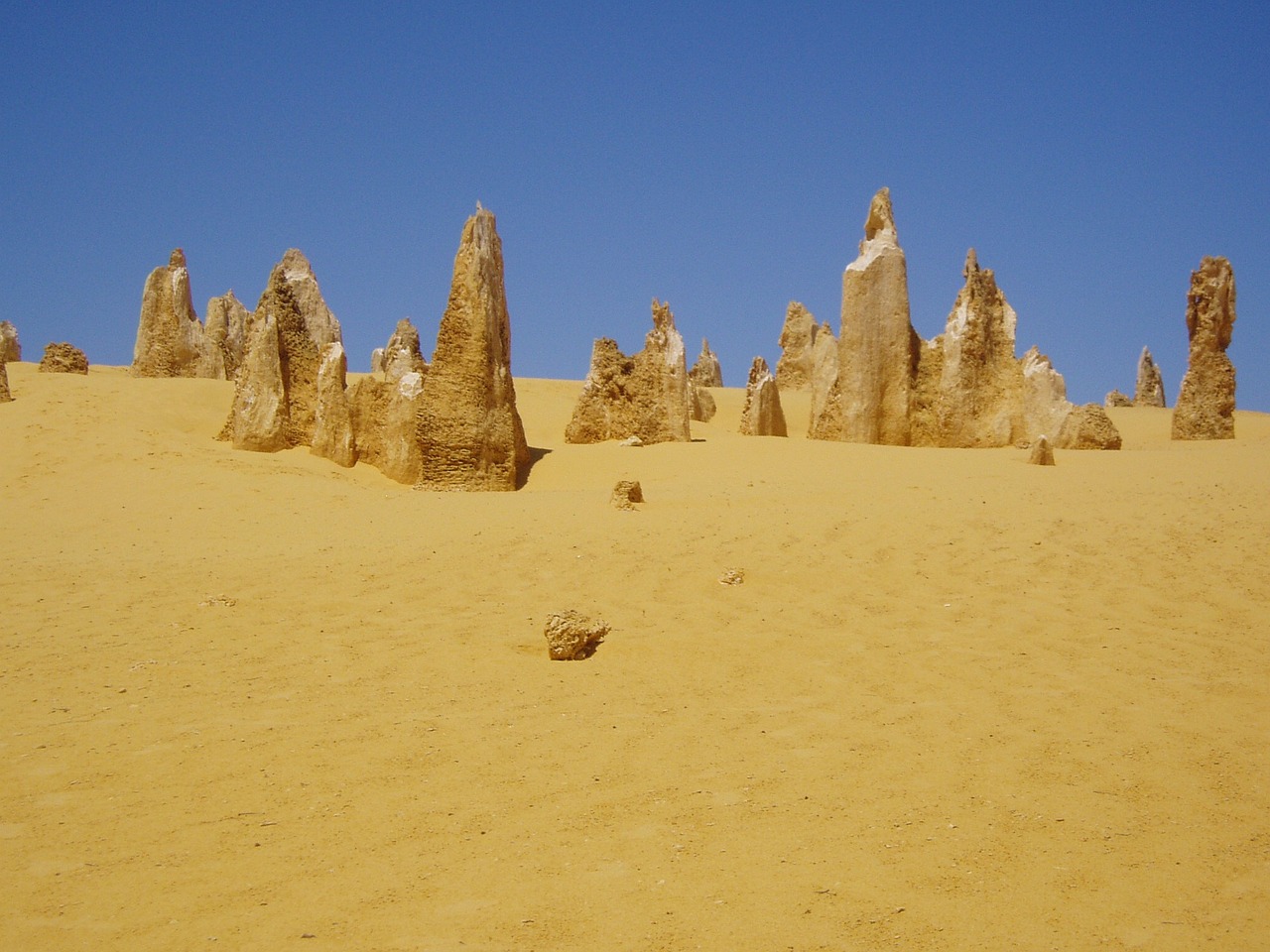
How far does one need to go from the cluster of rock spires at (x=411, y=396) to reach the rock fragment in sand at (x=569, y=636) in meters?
6.30

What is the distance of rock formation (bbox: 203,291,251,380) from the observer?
77.8 ft

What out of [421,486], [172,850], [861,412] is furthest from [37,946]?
[861,412]

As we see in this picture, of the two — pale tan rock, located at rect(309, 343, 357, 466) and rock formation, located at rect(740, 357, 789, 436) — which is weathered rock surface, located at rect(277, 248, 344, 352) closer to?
pale tan rock, located at rect(309, 343, 357, 466)

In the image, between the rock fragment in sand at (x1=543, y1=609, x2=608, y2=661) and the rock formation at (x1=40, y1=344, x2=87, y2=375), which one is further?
the rock formation at (x1=40, y1=344, x2=87, y2=375)

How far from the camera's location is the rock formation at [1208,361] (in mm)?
19312

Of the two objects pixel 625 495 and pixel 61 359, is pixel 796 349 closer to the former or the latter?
pixel 61 359

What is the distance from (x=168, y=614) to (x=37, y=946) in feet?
12.5

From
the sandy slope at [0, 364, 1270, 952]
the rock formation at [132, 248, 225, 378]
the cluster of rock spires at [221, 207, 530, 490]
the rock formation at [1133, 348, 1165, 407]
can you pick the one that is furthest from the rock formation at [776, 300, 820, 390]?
the sandy slope at [0, 364, 1270, 952]

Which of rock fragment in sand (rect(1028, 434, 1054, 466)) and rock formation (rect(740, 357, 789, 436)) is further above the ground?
rock formation (rect(740, 357, 789, 436))

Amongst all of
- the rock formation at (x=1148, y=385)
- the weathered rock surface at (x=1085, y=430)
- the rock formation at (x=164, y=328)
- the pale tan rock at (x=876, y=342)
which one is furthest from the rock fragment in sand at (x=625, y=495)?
the rock formation at (x=1148, y=385)

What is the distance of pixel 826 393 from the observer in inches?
648

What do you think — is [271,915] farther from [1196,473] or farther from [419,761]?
[1196,473]

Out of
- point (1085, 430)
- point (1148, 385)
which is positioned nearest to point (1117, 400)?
point (1148, 385)

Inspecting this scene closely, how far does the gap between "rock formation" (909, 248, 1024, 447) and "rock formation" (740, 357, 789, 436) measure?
9.66ft
